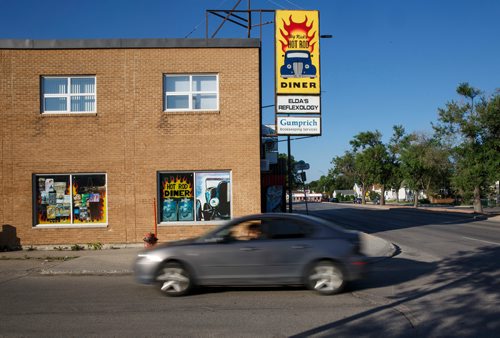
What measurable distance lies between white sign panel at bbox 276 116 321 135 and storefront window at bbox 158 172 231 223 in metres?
2.63

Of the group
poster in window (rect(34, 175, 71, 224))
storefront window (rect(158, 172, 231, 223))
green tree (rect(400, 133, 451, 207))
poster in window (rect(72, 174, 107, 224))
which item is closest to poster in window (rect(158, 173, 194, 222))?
storefront window (rect(158, 172, 231, 223))

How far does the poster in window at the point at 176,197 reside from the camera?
51.0 ft

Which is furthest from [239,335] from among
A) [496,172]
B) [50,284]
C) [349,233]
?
[496,172]

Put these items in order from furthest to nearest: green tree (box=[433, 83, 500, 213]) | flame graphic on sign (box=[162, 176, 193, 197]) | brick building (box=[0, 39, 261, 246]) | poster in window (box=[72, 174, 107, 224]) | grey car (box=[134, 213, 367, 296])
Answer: green tree (box=[433, 83, 500, 213]), flame graphic on sign (box=[162, 176, 193, 197]), poster in window (box=[72, 174, 107, 224]), brick building (box=[0, 39, 261, 246]), grey car (box=[134, 213, 367, 296])

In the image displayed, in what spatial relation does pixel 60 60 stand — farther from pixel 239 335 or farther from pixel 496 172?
pixel 496 172

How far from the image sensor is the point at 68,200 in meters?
15.5

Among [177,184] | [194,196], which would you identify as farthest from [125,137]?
[194,196]

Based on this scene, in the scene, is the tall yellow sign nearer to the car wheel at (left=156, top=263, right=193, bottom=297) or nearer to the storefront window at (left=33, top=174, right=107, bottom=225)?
the storefront window at (left=33, top=174, right=107, bottom=225)

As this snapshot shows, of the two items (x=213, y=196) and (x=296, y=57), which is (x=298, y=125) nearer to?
(x=296, y=57)

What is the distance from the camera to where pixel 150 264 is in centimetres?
859

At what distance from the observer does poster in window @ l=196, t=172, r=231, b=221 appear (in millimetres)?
15572

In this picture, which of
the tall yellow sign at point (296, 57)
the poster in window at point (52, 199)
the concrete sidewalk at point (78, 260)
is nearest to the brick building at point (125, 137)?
the poster in window at point (52, 199)

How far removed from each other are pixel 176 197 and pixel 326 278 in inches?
317

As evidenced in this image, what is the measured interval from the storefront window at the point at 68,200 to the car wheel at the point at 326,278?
902 centimetres
